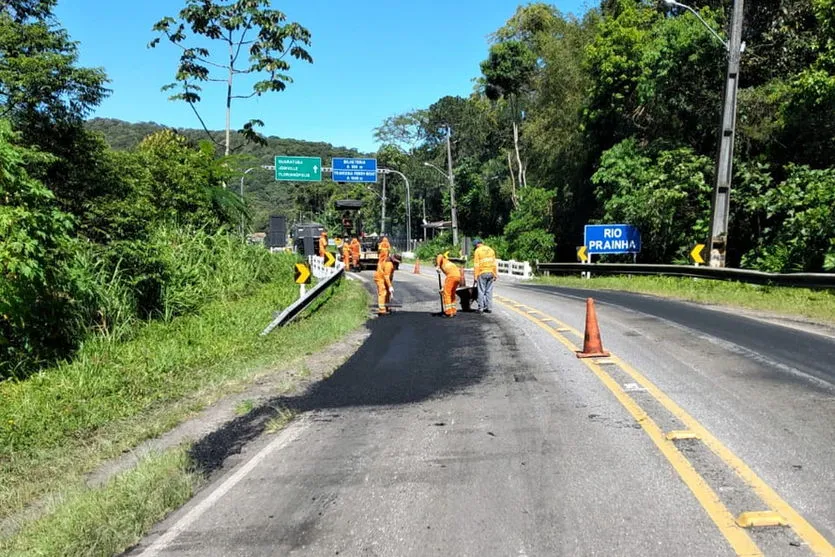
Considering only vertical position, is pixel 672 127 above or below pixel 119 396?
above

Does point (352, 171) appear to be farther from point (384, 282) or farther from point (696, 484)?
point (696, 484)

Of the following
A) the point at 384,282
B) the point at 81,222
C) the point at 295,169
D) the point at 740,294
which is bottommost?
the point at 740,294

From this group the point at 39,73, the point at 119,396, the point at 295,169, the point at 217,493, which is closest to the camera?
the point at 217,493

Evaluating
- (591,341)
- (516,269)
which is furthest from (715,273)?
(516,269)

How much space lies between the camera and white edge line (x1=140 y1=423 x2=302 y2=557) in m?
4.11

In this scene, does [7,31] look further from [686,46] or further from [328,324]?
[686,46]

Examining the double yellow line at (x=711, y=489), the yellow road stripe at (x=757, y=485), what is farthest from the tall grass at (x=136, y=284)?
the yellow road stripe at (x=757, y=485)

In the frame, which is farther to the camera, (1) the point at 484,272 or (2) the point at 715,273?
(2) the point at 715,273

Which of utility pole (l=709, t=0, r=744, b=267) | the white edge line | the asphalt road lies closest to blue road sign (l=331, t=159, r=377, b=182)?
utility pole (l=709, t=0, r=744, b=267)

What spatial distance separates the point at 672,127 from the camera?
29031 mm

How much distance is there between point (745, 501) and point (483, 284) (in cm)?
1104

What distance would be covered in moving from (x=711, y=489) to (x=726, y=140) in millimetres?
17757

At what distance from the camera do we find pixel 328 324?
531 inches

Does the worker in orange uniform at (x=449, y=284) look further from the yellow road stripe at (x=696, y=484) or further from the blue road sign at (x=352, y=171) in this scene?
the blue road sign at (x=352, y=171)
